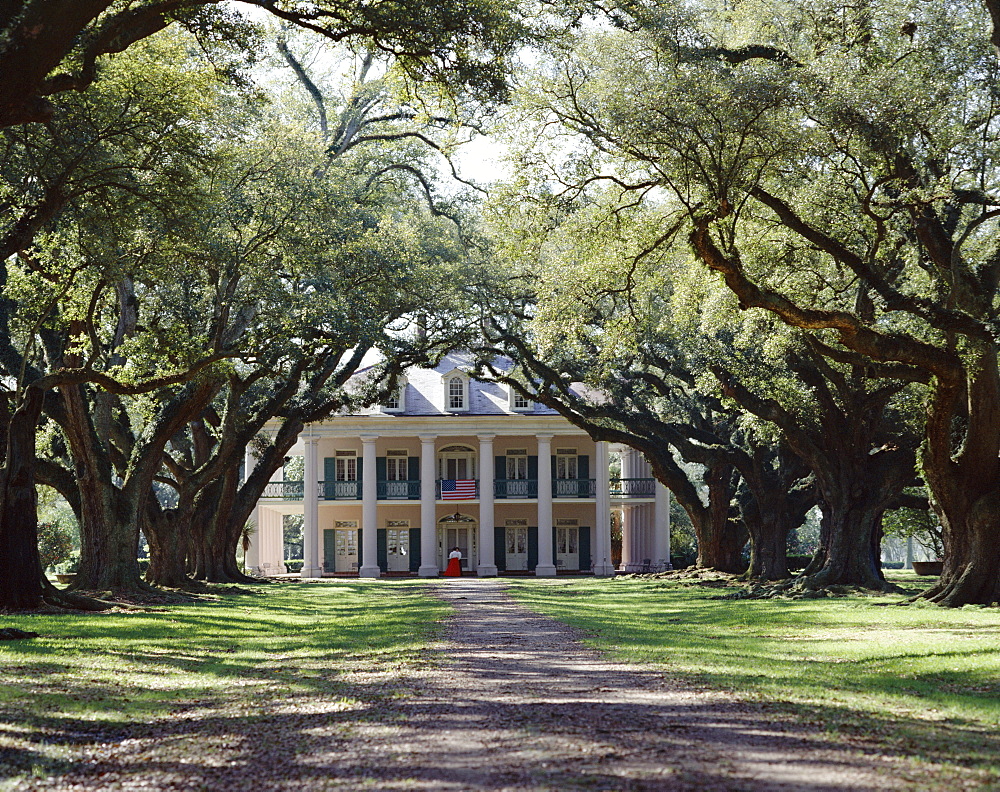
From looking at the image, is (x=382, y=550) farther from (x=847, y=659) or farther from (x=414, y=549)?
(x=847, y=659)

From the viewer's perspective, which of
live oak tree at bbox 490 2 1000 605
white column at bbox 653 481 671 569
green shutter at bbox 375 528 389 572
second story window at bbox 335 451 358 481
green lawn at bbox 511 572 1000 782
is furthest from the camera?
second story window at bbox 335 451 358 481

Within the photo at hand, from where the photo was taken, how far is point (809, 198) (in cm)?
1695

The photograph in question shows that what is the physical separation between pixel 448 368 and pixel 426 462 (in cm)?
476

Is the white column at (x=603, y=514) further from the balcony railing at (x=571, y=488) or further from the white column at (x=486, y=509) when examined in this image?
the white column at (x=486, y=509)

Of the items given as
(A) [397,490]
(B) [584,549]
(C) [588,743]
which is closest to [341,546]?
(A) [397,490]

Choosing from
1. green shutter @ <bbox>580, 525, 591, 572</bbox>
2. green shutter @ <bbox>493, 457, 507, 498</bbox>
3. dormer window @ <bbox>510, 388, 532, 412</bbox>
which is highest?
dormer window @ <bbox>510, 388, 532, 412</bbox>

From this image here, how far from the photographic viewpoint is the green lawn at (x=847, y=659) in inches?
257

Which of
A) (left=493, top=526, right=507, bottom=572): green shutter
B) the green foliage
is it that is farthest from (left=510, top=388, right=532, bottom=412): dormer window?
the green foliage

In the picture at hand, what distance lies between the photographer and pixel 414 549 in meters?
45.9

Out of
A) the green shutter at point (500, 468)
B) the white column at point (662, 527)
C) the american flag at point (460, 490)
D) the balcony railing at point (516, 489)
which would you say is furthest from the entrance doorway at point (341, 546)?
the white column at point (662, 527)

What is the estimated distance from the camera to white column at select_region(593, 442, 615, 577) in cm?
4409

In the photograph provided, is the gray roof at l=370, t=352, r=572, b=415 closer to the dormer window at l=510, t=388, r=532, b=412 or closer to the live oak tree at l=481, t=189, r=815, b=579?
the dormer window at l=510, t=388, r=532, b=412

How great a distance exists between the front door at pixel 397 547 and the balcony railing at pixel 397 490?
1877mm

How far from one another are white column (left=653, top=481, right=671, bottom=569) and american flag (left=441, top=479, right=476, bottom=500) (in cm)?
758
